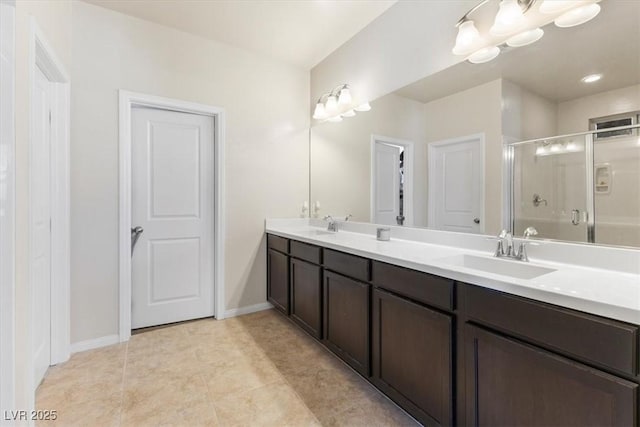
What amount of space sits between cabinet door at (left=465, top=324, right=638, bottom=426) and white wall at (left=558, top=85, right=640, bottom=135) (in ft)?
3.48

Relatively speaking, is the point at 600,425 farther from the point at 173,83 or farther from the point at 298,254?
the point at 173,83

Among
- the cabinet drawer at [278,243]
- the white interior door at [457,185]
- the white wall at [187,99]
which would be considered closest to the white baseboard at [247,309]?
the white wall at [187,99]

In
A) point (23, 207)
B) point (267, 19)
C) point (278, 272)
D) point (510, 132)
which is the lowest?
point (278, 272)

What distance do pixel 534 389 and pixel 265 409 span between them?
4.22 ft

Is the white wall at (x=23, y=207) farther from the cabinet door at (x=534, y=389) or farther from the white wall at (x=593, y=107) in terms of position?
the white wall at (x=593, y=107)

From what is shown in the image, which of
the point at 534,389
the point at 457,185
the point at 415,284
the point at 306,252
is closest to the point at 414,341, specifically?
the point at 415,284

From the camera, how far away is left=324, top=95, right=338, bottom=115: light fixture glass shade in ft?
9.45

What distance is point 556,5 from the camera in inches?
54.3

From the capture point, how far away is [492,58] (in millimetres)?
1677

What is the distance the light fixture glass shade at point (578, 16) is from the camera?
1310mm

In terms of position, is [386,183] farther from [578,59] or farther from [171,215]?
[171,215]

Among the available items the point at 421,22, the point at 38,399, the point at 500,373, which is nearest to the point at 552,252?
the point at 500,373

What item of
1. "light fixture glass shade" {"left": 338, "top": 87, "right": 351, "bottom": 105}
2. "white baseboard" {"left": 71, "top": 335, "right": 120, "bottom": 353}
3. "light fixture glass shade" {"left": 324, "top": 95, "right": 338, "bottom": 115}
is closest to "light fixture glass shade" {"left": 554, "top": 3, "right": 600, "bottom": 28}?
"light fixture glass shade" {"left": 338, "top": 87, "right": 351, "bottom": 105}

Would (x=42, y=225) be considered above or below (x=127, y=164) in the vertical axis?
below
